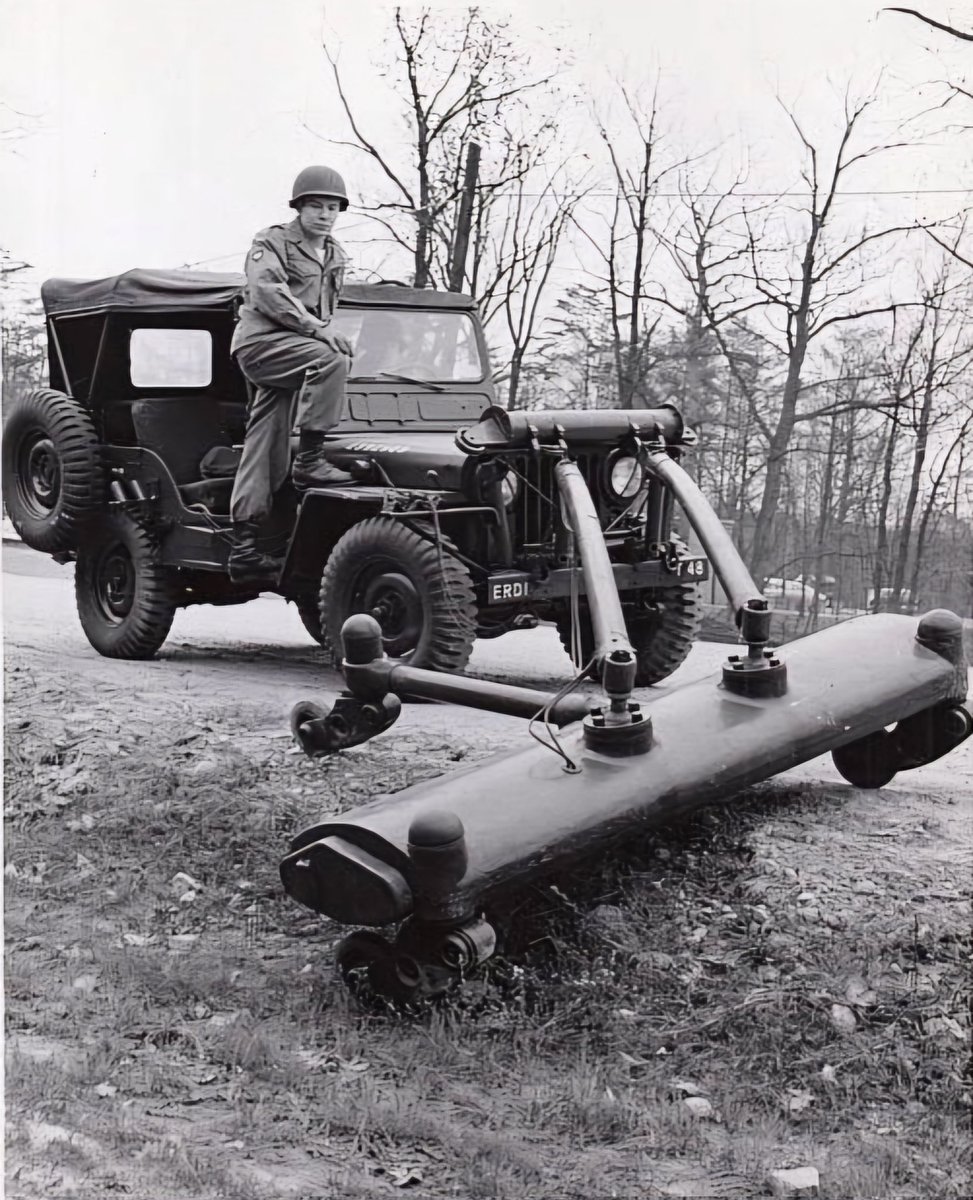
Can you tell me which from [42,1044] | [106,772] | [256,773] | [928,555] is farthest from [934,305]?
[42,1044]

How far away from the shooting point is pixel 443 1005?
3.42 metres

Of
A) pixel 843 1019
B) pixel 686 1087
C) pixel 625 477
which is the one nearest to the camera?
pixel 686 1087

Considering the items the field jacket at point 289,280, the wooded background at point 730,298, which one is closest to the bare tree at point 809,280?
the wooded background at point 730,298

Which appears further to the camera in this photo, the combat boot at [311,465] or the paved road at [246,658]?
the combat boot at [311,465]

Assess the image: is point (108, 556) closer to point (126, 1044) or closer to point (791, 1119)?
point (126, 1044)

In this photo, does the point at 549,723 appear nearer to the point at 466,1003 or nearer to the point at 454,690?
the point at 454,690

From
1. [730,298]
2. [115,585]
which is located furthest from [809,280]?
[115,585]

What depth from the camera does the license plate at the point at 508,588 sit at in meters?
4.51

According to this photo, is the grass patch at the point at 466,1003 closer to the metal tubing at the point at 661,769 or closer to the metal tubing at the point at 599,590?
the metal tubing at the point at 661,769

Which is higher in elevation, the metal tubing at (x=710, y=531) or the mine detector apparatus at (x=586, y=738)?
the metal tubing at (x=710, y=531)

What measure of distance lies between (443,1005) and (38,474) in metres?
2.05

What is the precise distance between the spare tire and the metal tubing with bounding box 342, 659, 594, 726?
102 centimetres

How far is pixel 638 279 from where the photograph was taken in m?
3.92

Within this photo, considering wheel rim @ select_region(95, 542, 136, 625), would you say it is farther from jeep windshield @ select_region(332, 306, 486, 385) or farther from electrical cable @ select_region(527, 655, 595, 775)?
electrical cable @ select_region(527, 655, 595, 775)
